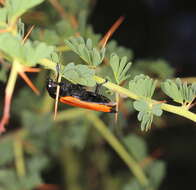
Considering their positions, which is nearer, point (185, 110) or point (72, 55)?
point (185, 110)

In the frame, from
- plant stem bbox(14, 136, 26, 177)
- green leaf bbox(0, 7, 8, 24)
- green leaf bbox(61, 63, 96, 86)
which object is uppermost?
green leaf bbox(0, 7, 8, 24)

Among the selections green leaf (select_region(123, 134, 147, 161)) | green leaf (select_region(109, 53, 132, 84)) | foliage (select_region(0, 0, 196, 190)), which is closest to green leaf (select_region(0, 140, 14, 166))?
foliage (select_region(0, 0, 196, 190))

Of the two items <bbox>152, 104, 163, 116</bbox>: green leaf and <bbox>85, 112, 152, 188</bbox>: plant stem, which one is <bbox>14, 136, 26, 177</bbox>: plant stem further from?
<bbox>152, 104, 163, 116</bbox>: green leaf

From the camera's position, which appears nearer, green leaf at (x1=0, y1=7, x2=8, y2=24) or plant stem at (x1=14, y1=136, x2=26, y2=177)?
green leaf at (x1=0, y1=7, x2=8, y2=24)

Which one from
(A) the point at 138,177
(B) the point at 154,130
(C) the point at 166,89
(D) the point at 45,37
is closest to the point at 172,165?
(B) the point at 154,130

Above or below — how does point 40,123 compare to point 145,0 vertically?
below

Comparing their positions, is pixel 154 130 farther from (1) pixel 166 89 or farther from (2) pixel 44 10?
(1) pixel 166 89

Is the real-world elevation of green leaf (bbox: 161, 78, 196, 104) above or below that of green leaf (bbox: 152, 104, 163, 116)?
above
